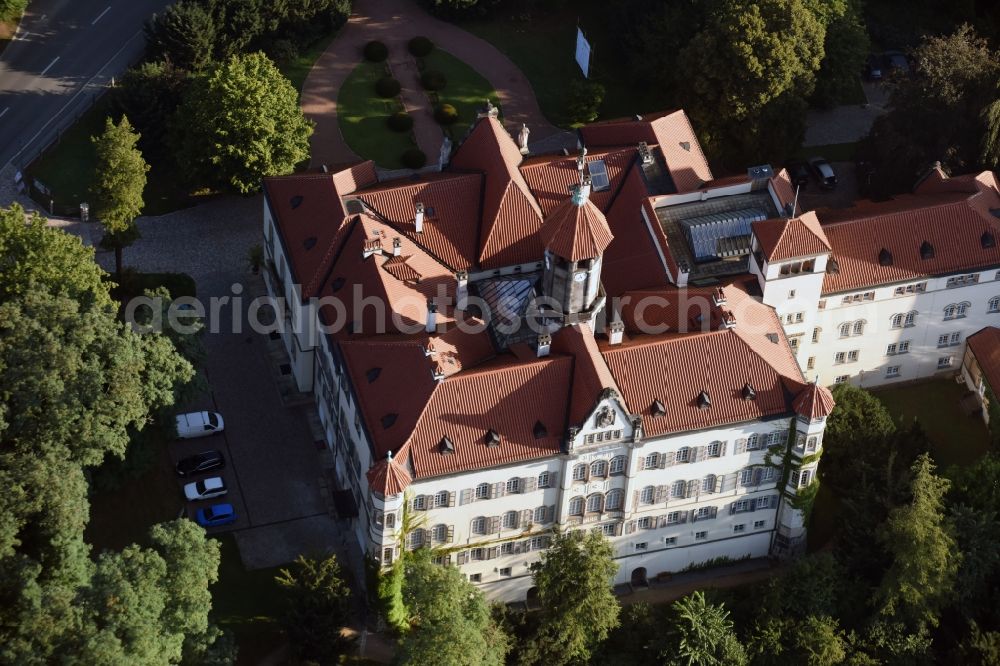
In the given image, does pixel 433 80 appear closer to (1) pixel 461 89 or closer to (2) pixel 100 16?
(1) pixel 461 89

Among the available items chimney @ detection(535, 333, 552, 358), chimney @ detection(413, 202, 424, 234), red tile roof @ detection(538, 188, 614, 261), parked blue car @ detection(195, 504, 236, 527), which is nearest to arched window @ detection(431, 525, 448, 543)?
chimney @ detection(535, 333, 552, 358)

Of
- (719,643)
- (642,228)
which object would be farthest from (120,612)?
(642,228)

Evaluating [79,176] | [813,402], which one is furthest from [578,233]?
[79,176]

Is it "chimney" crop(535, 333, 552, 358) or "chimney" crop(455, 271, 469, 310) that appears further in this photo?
"chimney" crop(455, 271, 469, 310)

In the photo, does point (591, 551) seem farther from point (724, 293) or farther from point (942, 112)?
point (942, 112)

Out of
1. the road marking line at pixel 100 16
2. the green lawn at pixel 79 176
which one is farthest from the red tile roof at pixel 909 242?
the road marking line at pixel 100 16

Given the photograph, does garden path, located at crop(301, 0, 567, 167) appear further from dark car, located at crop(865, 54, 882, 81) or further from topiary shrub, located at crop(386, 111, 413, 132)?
dark car, located at crop(865, 54, 882, 81)
